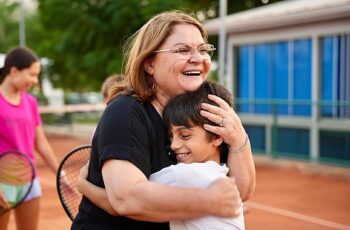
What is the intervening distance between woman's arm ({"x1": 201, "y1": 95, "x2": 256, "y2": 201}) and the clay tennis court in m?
5.02

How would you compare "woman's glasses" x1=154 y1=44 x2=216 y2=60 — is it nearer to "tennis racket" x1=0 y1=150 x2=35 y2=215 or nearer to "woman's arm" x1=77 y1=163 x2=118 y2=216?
"woman's arm" x1=77 y1=163 x2=118 y2=216

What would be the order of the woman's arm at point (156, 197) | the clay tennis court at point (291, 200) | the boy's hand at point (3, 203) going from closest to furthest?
the woman's arm at point (156, 197) < the boy's hand at point (3, 203) < the clay tennis court at point (291, 200)

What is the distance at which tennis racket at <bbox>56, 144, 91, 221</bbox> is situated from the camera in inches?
129

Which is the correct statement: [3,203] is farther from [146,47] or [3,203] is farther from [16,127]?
[146,47]

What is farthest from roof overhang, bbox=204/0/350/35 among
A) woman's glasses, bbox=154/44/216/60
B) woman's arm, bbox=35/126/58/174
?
woman's glasses, bbox=154/44/216/60

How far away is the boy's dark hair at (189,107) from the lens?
2152mm

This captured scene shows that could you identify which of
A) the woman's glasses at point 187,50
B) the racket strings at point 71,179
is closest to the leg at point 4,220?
the racket strings at point 71,179

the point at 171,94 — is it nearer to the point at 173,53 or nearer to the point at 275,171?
the point at 173,53

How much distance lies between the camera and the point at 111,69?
18.3 metres

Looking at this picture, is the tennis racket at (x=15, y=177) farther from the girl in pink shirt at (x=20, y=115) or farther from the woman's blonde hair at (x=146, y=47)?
the woman's blonde hair at (x=146, y=47)

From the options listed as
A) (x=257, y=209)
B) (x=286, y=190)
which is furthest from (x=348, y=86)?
(x=257, y=209)

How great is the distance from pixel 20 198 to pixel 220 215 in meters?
2.40

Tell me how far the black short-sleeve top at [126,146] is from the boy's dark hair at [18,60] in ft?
7.57

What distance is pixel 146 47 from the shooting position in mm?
2266
